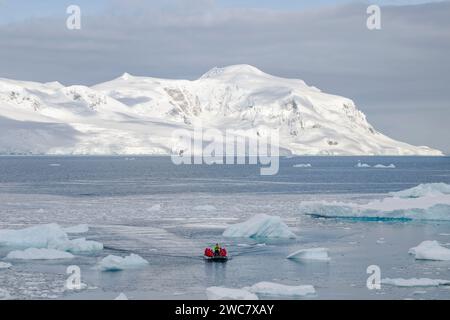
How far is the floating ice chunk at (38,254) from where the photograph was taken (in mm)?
49062

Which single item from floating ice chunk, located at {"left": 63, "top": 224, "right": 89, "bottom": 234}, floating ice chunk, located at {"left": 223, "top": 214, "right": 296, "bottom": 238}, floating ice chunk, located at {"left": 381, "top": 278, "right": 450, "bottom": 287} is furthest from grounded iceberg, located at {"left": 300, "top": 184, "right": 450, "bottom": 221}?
floating ice chunk, located at {"left": 381, "top": 278, "right": 450, "bottom": 287}

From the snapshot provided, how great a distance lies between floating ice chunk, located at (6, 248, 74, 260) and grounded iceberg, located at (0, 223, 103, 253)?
5.97ft

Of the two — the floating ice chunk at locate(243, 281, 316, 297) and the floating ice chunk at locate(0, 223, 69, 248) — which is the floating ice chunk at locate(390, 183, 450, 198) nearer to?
the floating ice chunk at locate(0, 223, 69, 248)

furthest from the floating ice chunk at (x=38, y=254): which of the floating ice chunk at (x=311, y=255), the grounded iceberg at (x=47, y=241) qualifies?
the floating ice chunk at (x=311, y=255)

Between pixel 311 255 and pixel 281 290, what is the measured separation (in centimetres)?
1100

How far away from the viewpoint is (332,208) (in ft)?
245

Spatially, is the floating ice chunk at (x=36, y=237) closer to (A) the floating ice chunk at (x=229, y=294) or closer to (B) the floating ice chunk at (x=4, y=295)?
(B) the floating ice chunk at (x=4, y=295)

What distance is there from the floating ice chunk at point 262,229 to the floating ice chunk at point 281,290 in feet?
65.5

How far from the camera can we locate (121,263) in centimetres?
4591

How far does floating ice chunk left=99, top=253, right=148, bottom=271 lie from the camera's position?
45438 mm

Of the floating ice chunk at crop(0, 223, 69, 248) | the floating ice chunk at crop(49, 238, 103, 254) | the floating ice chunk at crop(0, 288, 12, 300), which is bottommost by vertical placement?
the floating ice chunk at crop(0, 288, 12, 300)

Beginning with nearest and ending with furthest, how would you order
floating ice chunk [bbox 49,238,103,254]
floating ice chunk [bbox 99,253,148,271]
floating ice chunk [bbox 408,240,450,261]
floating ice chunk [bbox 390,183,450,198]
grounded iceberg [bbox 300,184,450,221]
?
1. floating ice chunk [bbox 99,253,148,271]
2. floating ice chunk [bbox 408,240,450,261]
3. floating ice chunk [bbox 49,238,103,254]
4. grounded iceberg [bbox 300,184,450,221]
5. floating ice chunk [bbox 390,183,450,198]

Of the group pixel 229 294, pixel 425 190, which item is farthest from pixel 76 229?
pixel 425 190
